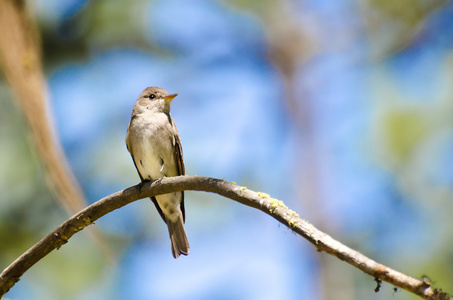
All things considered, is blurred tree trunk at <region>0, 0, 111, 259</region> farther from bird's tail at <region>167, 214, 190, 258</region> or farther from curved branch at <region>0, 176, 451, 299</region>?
bird's tail at <region>167, 214, 190, 258</region>

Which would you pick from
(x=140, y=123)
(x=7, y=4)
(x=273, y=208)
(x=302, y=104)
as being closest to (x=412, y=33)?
(x=302, y=104)

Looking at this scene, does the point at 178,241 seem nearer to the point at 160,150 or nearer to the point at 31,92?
the point at 160,150

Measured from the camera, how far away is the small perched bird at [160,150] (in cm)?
490

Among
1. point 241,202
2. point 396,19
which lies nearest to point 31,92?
point 241,202

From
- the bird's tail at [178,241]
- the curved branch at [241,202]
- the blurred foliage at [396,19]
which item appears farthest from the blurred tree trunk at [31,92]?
the blurred foliage at [396,19]

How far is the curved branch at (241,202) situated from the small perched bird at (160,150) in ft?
5.43

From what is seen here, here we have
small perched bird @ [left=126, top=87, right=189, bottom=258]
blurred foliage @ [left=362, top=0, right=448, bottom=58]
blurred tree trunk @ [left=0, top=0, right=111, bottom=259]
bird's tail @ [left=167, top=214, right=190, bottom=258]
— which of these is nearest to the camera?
blurred tree trunk @ [left=0, top=0, right=111, bottom=259]

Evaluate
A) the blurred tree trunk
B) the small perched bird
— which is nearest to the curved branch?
the blurred tree trunk

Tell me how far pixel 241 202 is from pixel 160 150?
2.50 meters

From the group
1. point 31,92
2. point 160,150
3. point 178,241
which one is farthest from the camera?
point 160,150

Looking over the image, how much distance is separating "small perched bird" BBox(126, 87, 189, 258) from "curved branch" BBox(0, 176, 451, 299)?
1.66 m

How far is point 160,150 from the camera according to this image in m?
4.91

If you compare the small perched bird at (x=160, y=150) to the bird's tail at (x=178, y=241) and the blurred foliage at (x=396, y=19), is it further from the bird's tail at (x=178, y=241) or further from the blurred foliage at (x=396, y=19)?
the blurred foliage at (x=396, y=19)

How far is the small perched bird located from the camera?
490 cm
